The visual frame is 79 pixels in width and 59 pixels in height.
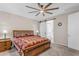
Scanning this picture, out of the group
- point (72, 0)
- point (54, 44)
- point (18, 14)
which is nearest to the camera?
point (72, 0)

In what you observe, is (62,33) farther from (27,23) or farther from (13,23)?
(13,23)

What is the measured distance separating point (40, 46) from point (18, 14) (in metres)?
1.46

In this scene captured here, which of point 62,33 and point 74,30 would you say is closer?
point 74,30

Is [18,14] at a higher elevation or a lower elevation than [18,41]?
higher

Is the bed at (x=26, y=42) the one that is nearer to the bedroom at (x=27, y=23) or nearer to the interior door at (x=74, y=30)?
the bedroom at (x=27, y=23)

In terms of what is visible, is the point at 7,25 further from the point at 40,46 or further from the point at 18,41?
the point at 40,46

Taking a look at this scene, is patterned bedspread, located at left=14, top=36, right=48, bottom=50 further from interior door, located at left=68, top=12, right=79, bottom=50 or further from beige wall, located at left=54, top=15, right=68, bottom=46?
interior door, located at left=68, top=12, right=79, bottom=50

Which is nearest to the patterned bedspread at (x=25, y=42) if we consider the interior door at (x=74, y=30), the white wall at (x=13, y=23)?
the white wall at (x=13, y=23)

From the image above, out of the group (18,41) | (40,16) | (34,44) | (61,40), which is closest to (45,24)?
(40,16)

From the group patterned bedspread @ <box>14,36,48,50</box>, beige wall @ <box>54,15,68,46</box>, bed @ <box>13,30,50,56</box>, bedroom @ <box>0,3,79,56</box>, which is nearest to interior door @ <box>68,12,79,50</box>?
bedroom @ <box>0,3,79,56</box>


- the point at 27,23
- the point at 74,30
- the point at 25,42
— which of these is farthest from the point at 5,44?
the point at 74,30

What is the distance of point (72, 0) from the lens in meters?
1.15

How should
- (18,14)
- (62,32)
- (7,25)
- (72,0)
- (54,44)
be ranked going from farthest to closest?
(62,32) < (54,44) < (18,14) < (7,25) < (72,0)

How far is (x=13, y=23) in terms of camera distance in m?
2.16
